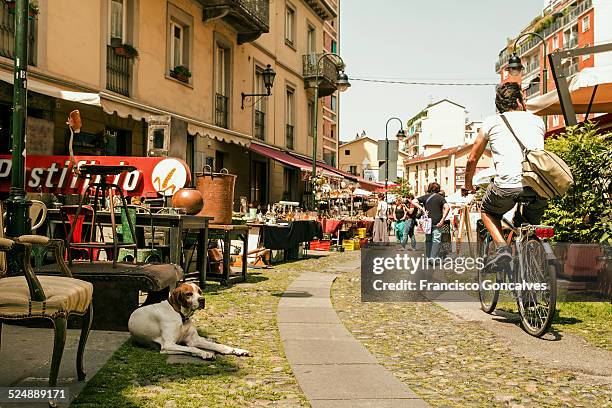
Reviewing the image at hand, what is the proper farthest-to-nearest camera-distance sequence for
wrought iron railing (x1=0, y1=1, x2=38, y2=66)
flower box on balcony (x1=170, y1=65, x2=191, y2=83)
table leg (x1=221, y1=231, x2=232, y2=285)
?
flower box on balcony (x1=170, y1=65, x2=191, y2=83) < wrought iron railing (x1=0, y1=1, x2=38, y2=66) < table leg (x1=221, y1=231, x2=232, y2=285)

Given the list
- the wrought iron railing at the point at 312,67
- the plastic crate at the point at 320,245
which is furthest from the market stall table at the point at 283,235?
the wrought iron railing at the point at 312,67

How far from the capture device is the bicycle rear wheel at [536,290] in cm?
530

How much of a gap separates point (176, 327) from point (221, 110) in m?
16.3

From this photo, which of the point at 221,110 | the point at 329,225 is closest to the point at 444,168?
the point at 329,225

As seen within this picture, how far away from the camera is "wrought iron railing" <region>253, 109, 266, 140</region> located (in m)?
23.6

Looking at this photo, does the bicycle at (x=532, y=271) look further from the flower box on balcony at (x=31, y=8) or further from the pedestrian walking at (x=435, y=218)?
the flower box on balcony at (x=31, y=8)

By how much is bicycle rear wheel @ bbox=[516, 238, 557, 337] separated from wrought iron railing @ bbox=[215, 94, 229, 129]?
50.6ft

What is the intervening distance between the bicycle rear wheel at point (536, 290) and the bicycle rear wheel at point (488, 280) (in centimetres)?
65

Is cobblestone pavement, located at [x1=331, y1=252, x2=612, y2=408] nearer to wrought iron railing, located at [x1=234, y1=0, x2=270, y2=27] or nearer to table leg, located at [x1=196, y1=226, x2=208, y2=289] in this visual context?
table leg, located at [x1=196, y1=226, x2=208, y2=289]

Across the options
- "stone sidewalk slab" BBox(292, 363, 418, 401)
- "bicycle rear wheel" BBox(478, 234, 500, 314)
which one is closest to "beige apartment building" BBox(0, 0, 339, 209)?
"bicycle rear wheel" BBox(478, 234, 500, 314)

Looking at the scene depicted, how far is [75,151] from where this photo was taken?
1318cm

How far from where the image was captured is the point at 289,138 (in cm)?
2759

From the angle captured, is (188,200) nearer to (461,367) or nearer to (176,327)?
(176,327)

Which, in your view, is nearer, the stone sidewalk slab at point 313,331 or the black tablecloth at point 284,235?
the stone sidewalk slab at point 313,331
